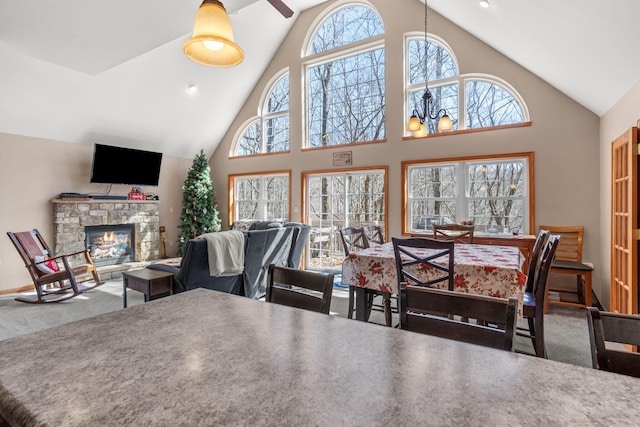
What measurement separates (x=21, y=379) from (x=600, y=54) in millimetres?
4233

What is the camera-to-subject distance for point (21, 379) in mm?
812

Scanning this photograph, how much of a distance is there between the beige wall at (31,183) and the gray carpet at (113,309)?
612 millimetres

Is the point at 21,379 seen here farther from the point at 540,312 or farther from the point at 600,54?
the point at 600,54

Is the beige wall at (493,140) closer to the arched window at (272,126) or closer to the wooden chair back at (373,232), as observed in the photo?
the arched window at (272,126)

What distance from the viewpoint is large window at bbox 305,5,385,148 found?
5.95 meters

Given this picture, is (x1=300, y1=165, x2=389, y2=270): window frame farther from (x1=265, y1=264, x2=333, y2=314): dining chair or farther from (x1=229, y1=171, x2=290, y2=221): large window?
(x1=265, y1=264, x2=333, y2=314): dining chair

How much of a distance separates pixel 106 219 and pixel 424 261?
605cm

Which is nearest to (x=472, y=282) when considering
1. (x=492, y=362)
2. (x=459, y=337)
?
(x=459, y=337)

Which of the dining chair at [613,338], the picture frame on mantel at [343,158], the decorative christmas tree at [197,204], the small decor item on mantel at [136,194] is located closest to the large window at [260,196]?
the decorative christmas tree at [197,204]

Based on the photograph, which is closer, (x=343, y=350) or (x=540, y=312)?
(x=343, y=350)

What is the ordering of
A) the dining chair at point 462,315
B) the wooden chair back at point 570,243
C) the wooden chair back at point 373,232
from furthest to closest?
the wooden chair back at point 570,243 → the wooden chair back at point 373,232 → the dining chair at point 462,315

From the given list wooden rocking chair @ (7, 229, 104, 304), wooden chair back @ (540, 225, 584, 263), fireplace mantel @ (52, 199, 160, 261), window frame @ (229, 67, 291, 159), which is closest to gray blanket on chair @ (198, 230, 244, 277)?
wooden rocking chair @ (7, 229, 104, 304)

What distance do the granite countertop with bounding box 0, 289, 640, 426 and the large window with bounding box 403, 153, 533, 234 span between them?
4.51 m

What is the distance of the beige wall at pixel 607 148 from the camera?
3137mm
